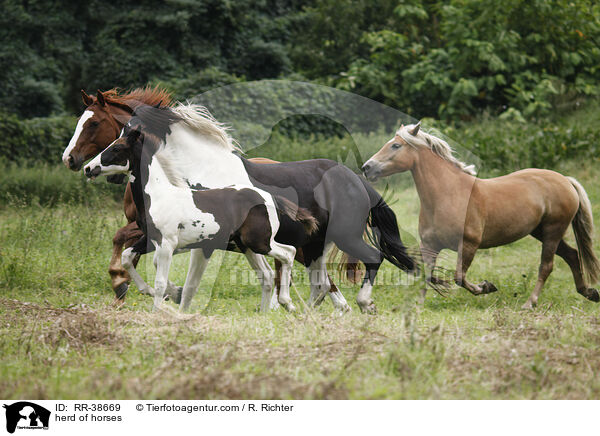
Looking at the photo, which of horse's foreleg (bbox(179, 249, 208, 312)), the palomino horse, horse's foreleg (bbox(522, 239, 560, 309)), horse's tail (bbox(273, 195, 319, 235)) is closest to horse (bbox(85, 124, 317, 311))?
horse's tail (bbox(273, 195, 319, 235))

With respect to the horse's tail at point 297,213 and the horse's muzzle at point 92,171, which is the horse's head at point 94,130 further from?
the horse's tail at point 297,213

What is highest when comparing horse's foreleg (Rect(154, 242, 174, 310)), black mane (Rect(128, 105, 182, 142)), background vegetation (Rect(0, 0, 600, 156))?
black mane (Rect(128, 105, 182, 142))

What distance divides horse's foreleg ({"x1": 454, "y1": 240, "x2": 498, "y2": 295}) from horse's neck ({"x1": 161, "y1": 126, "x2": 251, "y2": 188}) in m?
2.33

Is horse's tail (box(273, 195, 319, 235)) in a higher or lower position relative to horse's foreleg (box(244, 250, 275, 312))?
higher

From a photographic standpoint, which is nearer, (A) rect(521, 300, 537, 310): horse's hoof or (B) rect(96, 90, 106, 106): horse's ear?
(B) rect(96, 90, 106, 106): horse's ear

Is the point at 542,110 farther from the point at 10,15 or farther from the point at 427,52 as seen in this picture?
the point at 10,15

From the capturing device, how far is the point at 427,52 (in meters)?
19.8

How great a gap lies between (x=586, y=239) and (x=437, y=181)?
1953 mm

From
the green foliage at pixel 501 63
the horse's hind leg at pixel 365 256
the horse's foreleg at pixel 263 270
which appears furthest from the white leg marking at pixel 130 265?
the green foliage at pixel 501 63

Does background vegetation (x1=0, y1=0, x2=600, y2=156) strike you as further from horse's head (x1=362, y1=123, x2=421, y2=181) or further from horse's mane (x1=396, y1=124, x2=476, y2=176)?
horse's head (x1=362, y1=123, x2=421, y2=181)

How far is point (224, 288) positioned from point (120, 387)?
441cm
